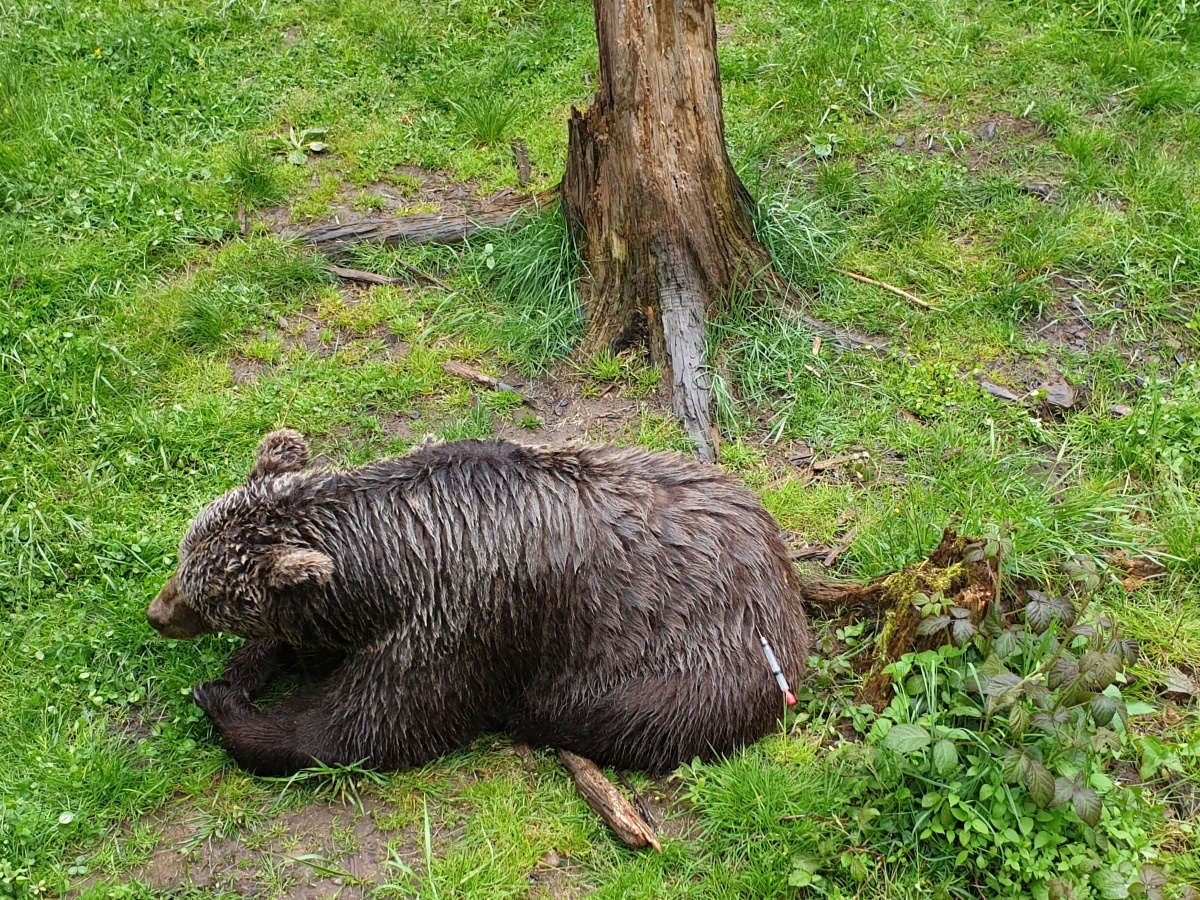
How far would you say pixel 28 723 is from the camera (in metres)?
4.16

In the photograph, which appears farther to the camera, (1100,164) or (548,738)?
(1100,164)

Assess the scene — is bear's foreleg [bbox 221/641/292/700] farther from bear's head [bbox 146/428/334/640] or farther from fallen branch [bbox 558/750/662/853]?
fallen branch [bbox 558/750/662/853]

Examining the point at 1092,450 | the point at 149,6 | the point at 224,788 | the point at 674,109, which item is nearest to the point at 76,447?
the point at 224,788

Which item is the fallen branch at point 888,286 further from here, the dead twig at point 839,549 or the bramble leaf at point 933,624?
the bramble leaf at point 933,624

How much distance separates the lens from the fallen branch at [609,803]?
372 centimetres

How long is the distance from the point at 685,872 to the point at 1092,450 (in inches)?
115

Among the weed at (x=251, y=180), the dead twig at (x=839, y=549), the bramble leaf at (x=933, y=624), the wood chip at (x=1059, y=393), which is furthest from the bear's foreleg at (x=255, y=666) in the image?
the wood chip at (x=1059, y=393)

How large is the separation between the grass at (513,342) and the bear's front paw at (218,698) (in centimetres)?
9

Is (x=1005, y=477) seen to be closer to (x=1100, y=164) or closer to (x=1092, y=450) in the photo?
(x=1092, y=450)

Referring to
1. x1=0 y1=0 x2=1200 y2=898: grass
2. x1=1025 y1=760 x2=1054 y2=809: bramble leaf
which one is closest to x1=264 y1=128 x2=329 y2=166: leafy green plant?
x1=0 y1=0 x2=1200 y2=898: grass

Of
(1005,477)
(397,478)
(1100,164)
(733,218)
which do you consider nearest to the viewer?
(397,478)

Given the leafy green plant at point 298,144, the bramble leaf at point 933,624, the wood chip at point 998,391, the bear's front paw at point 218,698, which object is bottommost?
the bear's front paw at point 218,698

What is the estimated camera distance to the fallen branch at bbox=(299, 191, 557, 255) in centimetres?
643

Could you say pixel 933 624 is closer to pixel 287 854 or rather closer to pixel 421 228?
pixel 287 854
